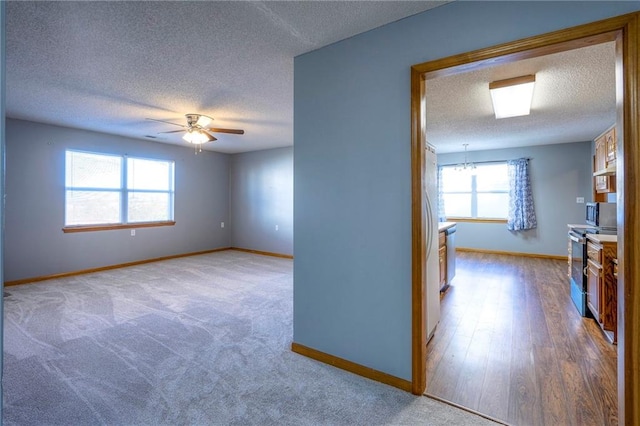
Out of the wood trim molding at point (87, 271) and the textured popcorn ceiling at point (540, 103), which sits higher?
the textured popcorn ceiling at point (540, 103)

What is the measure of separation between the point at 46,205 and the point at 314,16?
5.31 meters

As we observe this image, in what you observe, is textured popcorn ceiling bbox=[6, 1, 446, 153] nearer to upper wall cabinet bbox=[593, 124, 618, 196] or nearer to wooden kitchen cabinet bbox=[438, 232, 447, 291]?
wooden kitchen cabinet bbox=[438, 232, 447, 291]

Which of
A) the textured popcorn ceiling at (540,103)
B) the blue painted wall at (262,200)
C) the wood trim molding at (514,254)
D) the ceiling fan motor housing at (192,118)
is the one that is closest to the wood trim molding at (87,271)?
the blue painted wall at (262,200)

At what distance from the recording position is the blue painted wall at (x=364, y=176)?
6.52 ft

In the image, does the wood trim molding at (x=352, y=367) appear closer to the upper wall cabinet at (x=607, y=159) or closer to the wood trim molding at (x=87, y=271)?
the upper wall cabinet at (x=607, y=159)

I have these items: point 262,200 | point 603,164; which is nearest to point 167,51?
point 262,200

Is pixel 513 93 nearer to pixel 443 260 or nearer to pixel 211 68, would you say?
pixel 443 260

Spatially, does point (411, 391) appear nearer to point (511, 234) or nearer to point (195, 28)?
point (195, 28)

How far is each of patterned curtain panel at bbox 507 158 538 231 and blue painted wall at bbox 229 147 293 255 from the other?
15.7ft

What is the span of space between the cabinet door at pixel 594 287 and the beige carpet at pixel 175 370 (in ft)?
6.90

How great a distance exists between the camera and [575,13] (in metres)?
1.60

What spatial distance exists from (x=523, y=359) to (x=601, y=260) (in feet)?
4.14

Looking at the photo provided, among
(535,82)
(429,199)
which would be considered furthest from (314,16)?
(535,82)

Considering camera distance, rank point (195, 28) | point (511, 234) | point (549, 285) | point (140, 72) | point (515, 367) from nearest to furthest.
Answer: point (195, 28) → point (515, 367) → point (140, 72) → point (549, 285) → point (511, 234)
